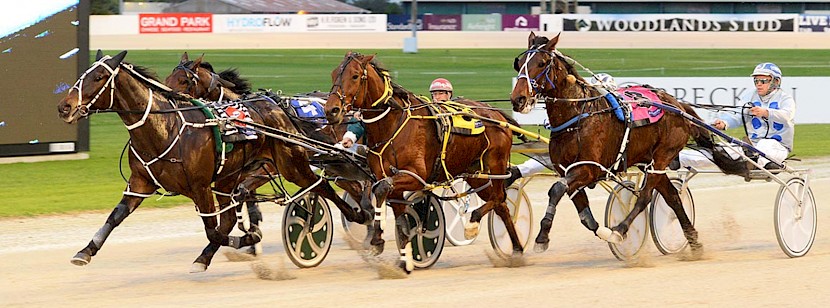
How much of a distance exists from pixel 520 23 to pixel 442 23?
5.85 meters

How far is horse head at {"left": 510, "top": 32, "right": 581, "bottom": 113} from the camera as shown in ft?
26.6

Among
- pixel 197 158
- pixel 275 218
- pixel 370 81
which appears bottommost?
pixel 275 218

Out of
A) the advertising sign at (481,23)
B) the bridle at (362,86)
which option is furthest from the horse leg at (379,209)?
the advertising sign at (481,23)

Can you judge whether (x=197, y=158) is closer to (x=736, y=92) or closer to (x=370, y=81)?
(x=370, y=81)

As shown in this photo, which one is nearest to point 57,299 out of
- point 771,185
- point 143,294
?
point 143,294

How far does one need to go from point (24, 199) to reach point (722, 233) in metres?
6.76

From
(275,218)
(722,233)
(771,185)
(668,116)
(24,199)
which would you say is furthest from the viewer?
(771,185)

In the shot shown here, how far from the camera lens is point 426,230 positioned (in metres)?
8.84

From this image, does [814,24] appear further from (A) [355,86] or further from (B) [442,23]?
(A) [355,86]

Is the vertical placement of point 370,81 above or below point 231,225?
Result: above

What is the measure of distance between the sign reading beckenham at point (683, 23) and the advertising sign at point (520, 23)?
3.48 metres

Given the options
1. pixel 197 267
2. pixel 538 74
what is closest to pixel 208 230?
pixel 197 267

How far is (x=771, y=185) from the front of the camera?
14352 millimetres

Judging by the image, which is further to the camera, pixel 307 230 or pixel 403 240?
pixel 307 230
